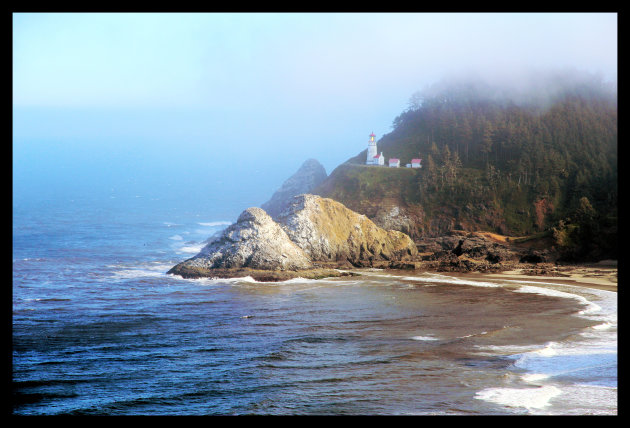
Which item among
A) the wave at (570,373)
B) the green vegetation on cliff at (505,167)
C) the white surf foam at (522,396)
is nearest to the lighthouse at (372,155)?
the green vegetation on cliff at (505,167)

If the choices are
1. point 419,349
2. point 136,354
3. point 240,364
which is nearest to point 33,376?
point 136,354

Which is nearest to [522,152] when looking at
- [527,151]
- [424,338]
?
[527,151]

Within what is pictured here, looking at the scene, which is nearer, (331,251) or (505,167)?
(331,251)

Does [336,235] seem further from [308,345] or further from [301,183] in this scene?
[301,183]

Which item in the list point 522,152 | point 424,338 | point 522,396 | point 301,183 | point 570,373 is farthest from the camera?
point 301,183

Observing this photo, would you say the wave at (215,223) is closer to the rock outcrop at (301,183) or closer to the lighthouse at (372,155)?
the rock outcrop at (301,183)
